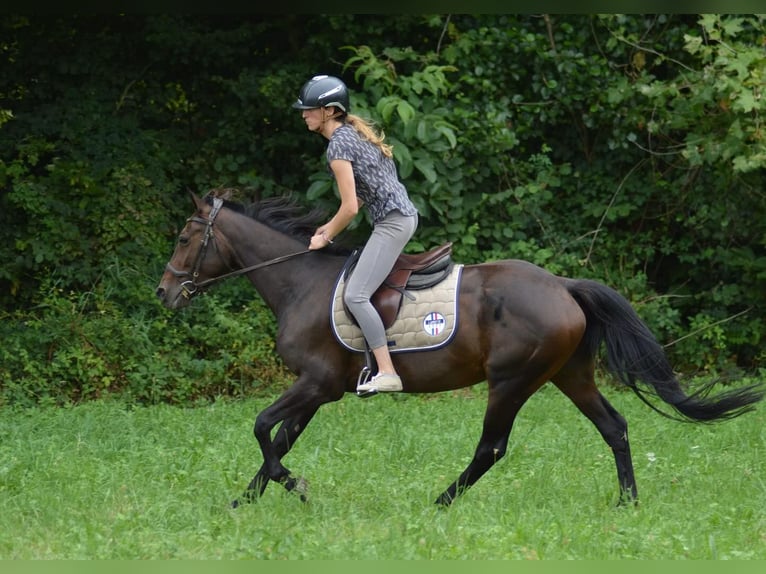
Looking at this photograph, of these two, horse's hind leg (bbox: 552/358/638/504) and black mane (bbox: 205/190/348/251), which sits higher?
black mane (bbox: 205/190/348/251)

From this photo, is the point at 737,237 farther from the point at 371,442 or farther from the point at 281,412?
the point at 281,412

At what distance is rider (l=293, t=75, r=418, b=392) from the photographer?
243 inches

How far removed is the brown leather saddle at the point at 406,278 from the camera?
6.34 m

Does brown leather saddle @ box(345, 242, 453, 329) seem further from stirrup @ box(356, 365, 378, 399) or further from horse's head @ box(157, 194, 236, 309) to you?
horse's head @ box(157, 194, 236, 309)

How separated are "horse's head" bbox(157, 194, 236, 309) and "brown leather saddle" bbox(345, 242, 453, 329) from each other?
923mm

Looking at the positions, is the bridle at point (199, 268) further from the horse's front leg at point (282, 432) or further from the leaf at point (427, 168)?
the leaf at point (427, 168)

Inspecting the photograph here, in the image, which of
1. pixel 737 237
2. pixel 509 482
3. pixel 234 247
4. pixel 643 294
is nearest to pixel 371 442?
pixel 509 482

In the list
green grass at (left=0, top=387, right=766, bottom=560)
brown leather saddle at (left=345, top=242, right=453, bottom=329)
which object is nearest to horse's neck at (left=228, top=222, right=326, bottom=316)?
brown leather saddle at (left=345, top=242, right=453, bottom=329)

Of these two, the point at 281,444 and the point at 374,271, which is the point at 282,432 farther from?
the point at 374,271

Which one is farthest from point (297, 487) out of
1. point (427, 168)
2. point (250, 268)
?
point (427, 168)

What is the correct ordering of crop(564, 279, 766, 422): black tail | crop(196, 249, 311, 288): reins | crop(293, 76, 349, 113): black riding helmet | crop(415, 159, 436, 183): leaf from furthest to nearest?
crop(415, 159, 436, 183): leaf
crop(196, 249, 311, 288): reins
crop(564, 279, 766, 422): black tail
crop(293, 76, 349, 113): black riding helmet

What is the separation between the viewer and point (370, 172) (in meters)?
6.28

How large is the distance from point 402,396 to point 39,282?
4549mm

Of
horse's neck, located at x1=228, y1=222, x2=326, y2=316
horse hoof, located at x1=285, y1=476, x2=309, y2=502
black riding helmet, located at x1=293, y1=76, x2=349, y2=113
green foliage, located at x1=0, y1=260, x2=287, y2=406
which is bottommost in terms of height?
green foliage, located at x1=0, y1=260, x2=287, y2=406
